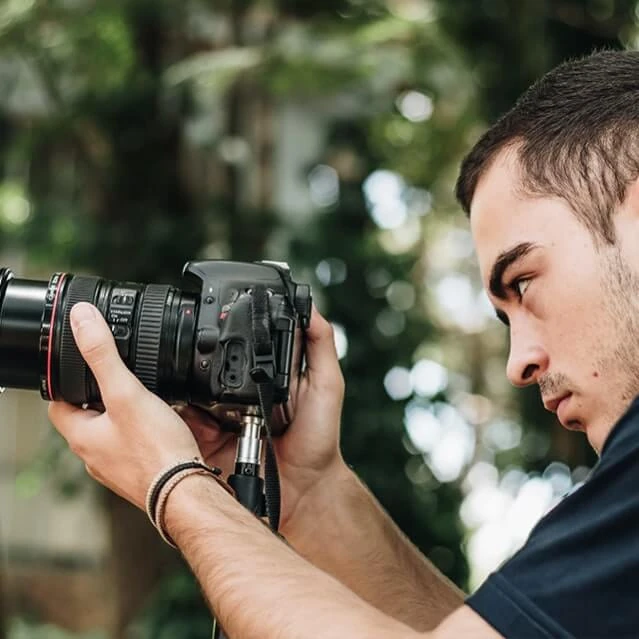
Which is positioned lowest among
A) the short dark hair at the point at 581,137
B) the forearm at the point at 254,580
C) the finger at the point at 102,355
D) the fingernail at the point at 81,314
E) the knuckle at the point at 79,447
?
the forearm at the point at 254,580

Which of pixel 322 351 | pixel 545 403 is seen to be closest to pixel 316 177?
pixel 322 351

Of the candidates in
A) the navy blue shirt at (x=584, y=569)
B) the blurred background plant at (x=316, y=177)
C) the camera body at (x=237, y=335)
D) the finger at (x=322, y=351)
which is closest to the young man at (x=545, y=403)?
the navy blue shirt at (x=584, y=569)

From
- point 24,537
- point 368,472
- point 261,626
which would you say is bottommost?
point 24,537

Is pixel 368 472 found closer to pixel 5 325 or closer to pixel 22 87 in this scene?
pixel 22 87

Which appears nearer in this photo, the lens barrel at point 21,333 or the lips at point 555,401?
the lips at point 555,401

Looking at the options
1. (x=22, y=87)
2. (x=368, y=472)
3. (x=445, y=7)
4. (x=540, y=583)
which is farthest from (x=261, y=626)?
(x=22, y=87)

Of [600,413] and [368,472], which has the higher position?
[600,413]

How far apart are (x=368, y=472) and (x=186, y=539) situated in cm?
366

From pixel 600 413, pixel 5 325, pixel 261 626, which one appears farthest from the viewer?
pixel 5 325

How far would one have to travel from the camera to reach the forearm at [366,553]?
81.8 inches

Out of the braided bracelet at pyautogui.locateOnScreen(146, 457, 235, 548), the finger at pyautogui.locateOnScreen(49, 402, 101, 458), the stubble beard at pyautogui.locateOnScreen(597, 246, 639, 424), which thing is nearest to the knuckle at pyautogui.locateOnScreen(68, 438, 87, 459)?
the finger at pyautogui.locateOnScreen(49, 402, 101, 458)

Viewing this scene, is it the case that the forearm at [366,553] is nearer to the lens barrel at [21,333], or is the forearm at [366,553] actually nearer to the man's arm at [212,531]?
the man's arm at [212,531]

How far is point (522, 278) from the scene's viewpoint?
5.47ft

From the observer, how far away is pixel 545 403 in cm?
169
